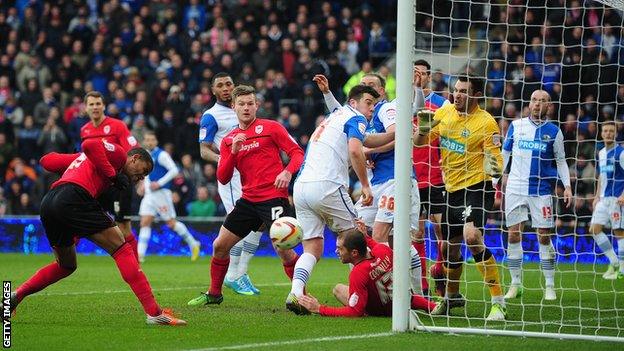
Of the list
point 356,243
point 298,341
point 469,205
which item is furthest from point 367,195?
point 298,341

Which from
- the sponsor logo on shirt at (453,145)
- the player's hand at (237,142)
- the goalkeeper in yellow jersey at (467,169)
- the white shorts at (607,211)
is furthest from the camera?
the white shorts at (607,211)

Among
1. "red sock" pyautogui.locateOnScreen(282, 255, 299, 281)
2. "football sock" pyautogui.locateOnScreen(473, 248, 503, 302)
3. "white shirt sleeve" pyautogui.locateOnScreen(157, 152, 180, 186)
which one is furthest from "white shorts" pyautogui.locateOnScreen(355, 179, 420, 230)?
"white shirt sleeve" pyautogui.locateOnScreen(157, 152, 180, 186)

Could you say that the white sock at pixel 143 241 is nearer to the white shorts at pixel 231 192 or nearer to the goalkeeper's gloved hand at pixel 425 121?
the white shorts at pixel 231 192

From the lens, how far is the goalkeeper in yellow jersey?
10219mm

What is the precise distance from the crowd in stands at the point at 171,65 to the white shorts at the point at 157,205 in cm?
293

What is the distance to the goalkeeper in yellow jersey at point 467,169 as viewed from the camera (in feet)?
33.5

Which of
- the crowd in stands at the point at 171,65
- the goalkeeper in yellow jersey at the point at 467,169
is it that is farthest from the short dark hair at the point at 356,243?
the crowd in stands at the point at 171,65

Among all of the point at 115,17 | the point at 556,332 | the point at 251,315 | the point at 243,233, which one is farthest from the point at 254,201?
the point at 115,17

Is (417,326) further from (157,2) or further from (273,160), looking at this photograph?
(157,2)

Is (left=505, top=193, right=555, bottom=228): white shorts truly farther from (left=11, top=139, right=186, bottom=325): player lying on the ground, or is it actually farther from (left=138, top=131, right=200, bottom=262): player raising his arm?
(left=138, top=131, right=200, bottom=262): player raising his arm

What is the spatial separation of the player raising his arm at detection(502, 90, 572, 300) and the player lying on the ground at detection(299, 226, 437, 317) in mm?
2962

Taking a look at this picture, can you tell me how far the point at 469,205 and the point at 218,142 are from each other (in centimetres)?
371

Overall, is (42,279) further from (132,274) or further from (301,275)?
(301,275)

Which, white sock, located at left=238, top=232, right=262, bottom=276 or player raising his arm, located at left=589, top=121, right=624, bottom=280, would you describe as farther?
player raising his arm, located at left=589, top=121, right=624, bottom=280
